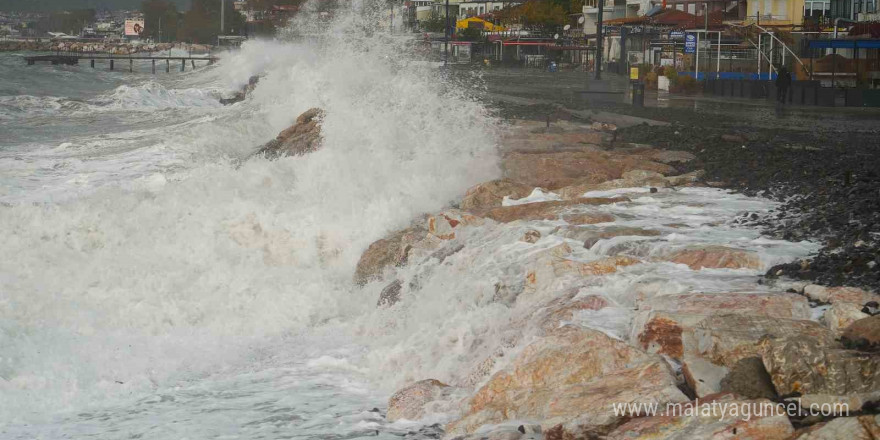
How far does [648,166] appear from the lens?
1270 cm

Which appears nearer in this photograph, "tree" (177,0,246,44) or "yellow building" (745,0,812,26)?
"yellow building" (745,0,812,26)

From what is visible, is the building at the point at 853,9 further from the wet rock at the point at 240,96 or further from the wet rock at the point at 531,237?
the wet rock at the point at 531,237

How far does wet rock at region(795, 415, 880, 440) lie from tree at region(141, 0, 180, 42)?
167 meters

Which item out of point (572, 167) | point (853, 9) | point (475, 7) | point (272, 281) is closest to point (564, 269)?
point (272, 281)

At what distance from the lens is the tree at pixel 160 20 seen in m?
164

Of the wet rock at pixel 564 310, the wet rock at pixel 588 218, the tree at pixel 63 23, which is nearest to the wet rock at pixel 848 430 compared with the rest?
the wet rock at pixel 564 310

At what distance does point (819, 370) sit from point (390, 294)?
5.30m

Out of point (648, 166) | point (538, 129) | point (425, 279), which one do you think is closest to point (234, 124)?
point (538, 129)

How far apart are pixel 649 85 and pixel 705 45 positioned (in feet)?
7.92

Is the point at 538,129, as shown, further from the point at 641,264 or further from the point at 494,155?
the point at 641,264

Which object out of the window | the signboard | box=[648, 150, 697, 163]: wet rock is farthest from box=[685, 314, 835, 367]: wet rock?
the signboard

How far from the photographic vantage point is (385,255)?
36.3ft

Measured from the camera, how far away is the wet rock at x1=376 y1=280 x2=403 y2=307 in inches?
377

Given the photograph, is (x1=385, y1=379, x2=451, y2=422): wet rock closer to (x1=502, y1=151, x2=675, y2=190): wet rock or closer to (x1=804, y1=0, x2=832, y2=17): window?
(x1=502, y1=151, x2=675, y2=190): wet rock
